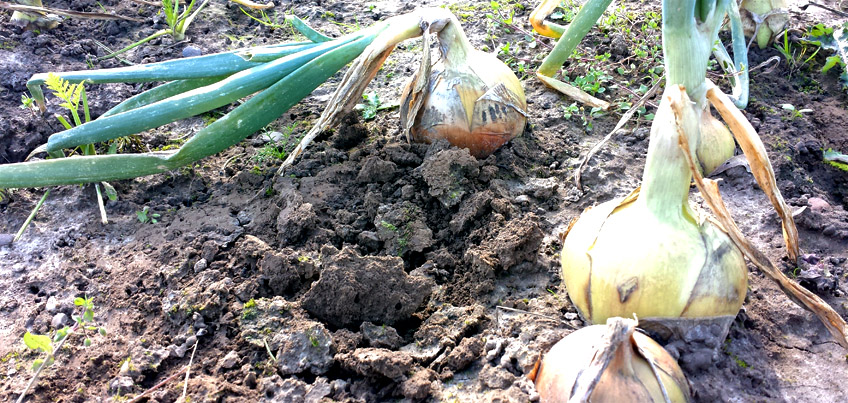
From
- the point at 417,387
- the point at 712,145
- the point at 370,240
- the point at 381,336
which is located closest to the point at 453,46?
the point at 370,240

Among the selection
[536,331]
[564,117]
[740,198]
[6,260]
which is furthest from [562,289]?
[6,260]

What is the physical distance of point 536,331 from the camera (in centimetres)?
139

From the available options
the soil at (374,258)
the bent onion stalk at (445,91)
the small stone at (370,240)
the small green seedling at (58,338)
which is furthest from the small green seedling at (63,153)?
the small stone at (370,240)

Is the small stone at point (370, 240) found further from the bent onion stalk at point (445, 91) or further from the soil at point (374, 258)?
the bent onion stalk at point (445, 91)

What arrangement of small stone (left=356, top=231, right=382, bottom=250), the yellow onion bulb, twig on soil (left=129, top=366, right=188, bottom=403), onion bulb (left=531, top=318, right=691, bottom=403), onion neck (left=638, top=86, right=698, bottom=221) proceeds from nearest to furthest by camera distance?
onion bulb (left=531, top=318, right=691, bottom=403)
onion neck (left=638, top=86, right=698, bottom=221)
twig on soil (left=129, top=366, right=188, bottom=403)
small stone (left=356, top=231, right=382, bottom=250)
the yellow onion bulb

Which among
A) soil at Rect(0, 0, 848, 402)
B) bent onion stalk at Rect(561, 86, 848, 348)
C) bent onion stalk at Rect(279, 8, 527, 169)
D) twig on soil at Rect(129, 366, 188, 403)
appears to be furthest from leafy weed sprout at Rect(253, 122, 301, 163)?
bent onion stalk at Rect(561, 86, 848, 348)

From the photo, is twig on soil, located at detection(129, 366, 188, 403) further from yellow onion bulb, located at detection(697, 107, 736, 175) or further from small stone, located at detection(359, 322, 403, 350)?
yellow onion bulb, located at detection(697, 107, 736, 175)

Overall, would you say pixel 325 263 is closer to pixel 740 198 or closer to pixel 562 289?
pixel 562 289

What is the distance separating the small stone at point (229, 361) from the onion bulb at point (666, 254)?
0.78 metres

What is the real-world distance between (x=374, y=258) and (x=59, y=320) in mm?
800

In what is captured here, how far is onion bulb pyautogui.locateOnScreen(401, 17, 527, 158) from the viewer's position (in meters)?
1.86

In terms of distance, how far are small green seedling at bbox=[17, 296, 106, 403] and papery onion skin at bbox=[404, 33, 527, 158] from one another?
1.04m

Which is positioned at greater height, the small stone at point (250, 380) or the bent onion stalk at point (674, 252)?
the bent onion stalk at point (674, 252)

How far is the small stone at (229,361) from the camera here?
4.47ft
